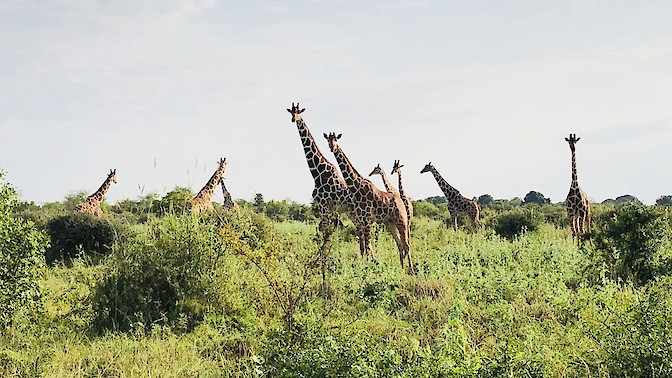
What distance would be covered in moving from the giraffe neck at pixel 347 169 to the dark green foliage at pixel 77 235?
4.19m

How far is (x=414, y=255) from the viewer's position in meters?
12.5

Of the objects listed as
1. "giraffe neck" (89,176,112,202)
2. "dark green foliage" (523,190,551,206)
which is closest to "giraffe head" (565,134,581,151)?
"giraffe neck" (89,176,112,202)

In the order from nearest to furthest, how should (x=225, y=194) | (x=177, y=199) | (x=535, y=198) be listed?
(x=177, y=199)
(x=225, y=194)
(x=535, y=198)

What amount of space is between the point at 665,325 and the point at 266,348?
9.52 feet

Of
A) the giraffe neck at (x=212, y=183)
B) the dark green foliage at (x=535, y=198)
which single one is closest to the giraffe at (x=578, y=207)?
the giraffe neck at (x=212, y=183)

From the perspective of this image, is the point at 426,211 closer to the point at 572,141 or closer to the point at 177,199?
the point at 572,141

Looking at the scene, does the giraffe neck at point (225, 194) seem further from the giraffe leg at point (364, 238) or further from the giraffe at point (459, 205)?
the giraffe leg at point (364, 238)

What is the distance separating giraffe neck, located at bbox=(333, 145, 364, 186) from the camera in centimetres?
1200

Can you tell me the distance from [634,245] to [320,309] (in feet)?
13.1

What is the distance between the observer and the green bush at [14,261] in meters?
6.91

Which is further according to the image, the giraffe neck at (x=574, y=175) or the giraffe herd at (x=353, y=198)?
the giraffe neck at (x=574, y=175)

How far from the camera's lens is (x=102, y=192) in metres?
19.5

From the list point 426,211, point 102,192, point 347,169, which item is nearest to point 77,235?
point 347,169

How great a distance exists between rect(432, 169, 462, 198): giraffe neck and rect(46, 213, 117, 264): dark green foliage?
26.3 ft
